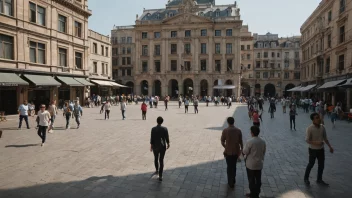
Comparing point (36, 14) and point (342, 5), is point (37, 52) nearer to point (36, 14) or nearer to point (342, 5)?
point (36, 14)

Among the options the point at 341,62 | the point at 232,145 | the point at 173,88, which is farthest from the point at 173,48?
the point at 232,145

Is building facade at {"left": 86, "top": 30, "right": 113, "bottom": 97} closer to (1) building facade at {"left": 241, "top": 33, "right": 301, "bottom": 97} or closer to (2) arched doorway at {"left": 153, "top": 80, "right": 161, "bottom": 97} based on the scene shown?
(2) arched doorway at {"left": 153, "top": 80, "right": 161, "bottom": 97}

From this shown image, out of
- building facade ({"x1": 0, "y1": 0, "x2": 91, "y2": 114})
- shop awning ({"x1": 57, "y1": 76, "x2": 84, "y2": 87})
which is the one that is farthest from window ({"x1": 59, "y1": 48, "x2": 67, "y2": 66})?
shop awning ({"x1": 57, "y1": 76, "x2": 84, "y2": 87})

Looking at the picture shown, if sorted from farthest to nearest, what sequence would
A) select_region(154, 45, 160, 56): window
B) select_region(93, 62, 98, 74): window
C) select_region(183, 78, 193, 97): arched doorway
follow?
select_region(183, 78, 193, 97): arched doorway
select_region(154, 45, 160, 56): window
select_region(93, 62, 98, 74): window

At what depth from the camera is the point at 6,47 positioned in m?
20.1

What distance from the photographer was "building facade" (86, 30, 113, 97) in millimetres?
37188

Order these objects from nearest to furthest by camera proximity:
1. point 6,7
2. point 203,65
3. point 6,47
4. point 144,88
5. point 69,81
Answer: point 6,7, point 6,47, point 69,81, point 203,65, point 144,88

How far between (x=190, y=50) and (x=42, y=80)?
36025 millimetres

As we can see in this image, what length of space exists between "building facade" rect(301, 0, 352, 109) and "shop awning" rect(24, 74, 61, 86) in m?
26.9

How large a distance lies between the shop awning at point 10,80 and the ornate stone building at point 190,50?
117 feet

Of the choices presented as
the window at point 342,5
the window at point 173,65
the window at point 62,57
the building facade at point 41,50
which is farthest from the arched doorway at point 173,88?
the window at point 342,5

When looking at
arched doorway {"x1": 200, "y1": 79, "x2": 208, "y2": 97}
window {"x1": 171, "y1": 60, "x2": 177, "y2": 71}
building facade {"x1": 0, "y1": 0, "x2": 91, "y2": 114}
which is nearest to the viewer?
building facade {"x1": 0, "y1": 0, "x2": 91, "y2": 114}

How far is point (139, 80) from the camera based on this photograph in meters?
55.9

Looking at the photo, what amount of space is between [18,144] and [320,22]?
37118 mm
